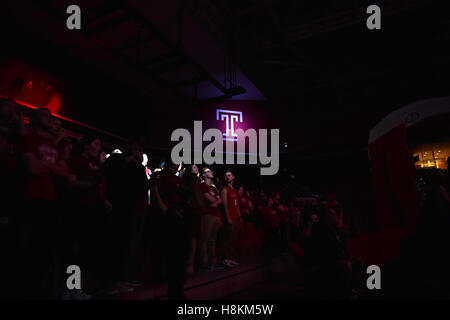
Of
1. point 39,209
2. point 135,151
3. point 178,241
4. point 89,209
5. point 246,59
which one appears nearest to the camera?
point 39,209

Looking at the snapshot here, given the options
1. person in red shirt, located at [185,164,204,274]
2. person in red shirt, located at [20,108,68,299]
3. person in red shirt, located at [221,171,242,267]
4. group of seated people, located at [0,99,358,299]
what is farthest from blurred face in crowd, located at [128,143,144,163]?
person in red shirt, located at [221,171,242,267]

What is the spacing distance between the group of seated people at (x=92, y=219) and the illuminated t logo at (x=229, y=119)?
4.25 m

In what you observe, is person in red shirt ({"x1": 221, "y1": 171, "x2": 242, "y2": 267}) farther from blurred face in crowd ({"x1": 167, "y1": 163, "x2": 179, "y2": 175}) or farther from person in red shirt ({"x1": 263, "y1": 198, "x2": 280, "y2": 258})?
person in red shirt ({"x1": 263, "y1": 198, "x2": 280, "y2": 258})

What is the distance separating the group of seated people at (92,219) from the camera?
2.18 metres

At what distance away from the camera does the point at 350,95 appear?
420 inches

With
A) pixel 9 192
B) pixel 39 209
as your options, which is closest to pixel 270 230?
pixel 39 209

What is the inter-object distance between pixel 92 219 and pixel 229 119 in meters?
6.53

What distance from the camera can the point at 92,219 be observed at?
3.09 metres

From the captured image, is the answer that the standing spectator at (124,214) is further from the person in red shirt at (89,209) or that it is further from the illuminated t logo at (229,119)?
the illuminated t logo at (229,119)

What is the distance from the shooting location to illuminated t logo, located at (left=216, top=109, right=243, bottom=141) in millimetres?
8977

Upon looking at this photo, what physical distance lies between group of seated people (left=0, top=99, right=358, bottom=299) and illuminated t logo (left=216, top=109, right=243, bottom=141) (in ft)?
13.9

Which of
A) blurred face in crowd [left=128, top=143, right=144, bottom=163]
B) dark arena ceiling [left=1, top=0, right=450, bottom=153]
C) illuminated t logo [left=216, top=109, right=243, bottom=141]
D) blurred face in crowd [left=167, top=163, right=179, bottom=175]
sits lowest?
blurred face in crowd [left=167, top=163, right=179, bottom=175]

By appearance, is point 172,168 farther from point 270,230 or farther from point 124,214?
point 270,230

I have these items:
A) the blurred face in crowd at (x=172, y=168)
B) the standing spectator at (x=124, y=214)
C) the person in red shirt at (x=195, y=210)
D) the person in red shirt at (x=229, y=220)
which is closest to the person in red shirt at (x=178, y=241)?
the person in red shirt at (x=195, y=210)
